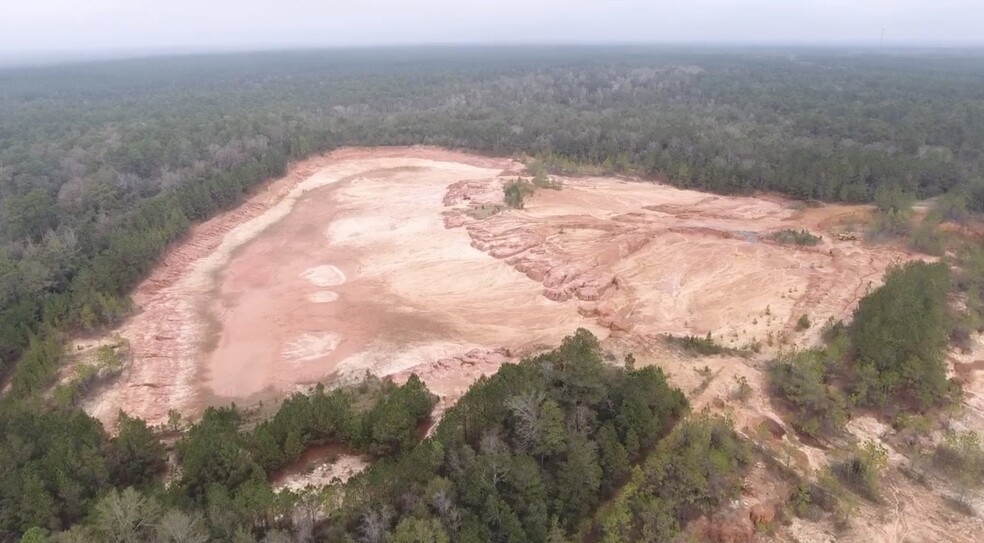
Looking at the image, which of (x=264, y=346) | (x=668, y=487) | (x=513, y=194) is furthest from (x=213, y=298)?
(x=668, y=487)

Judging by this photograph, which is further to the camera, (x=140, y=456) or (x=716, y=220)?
(x=716, y=220)

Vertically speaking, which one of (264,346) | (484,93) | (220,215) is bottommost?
(264,346)

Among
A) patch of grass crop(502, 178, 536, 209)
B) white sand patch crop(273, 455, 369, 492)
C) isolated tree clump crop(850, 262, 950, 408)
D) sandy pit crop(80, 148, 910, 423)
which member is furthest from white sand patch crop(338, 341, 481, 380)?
patch of grass crop(502, 178, 536, 209)

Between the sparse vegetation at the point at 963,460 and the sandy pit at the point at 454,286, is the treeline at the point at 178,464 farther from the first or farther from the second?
the sparse vegetation at the point at 963,460

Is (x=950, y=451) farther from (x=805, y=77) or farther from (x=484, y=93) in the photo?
(x=805, y=77)

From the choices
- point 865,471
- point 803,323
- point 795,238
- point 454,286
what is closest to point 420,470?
point 865,471

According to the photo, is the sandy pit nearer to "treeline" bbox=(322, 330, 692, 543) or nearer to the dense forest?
the dense forest

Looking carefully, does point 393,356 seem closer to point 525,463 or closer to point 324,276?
point 324,276
